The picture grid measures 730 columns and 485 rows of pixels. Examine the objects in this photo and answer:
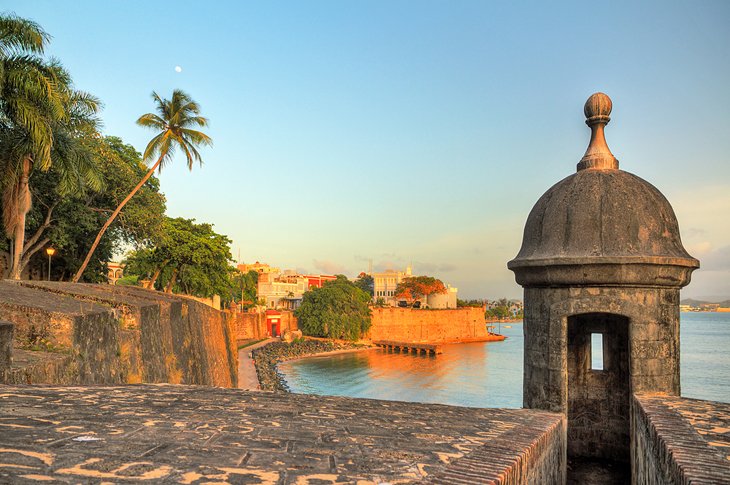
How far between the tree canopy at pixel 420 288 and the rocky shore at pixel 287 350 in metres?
20.7

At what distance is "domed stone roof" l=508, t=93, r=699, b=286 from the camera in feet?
15.2

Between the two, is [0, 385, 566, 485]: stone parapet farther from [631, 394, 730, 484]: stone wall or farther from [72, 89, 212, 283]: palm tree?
[72, 89, 212, 283]: palm tree

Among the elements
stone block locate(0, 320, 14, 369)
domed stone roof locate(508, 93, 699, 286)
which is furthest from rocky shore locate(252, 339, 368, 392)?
domed stone roof locate(508, 93, 699, 286)

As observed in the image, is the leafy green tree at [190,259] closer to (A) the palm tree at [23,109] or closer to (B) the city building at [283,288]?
(A) the palm tree at [23,109]

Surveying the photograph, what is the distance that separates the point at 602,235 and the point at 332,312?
183ft

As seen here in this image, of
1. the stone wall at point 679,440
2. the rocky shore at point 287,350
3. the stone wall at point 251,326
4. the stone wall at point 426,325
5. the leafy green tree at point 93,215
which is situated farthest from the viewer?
the stone wall at point 426,325

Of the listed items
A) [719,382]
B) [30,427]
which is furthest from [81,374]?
[719,382]

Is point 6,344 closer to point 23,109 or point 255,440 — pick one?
point 255,440

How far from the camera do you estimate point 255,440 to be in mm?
2609

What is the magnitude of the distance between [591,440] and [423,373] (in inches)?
1713

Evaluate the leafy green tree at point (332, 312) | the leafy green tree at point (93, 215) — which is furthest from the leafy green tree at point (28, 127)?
the leafy green tree at point (332, 312)

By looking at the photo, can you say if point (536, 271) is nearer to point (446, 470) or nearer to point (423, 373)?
point (446, 470)

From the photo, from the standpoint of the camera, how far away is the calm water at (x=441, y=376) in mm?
37281

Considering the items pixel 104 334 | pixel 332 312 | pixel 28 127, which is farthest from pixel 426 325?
pixel 104 334
